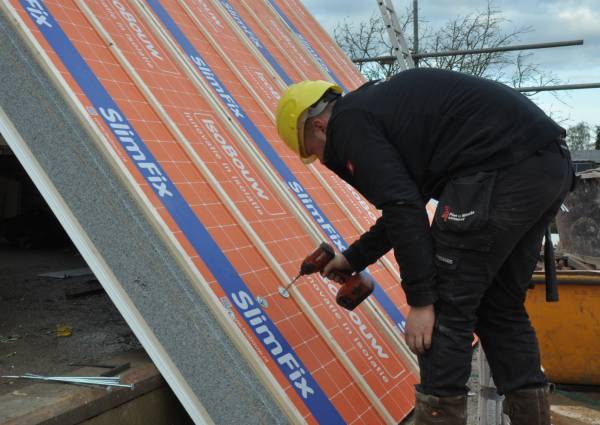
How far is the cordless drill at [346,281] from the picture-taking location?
288 centimetres

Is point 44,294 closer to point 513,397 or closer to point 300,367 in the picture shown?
point 300,367

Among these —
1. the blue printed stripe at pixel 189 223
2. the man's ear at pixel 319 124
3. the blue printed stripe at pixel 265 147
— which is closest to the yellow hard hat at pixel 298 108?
the man's ear at pixel 319 124

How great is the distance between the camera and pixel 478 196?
212 centimetres

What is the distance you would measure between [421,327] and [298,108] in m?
0.90

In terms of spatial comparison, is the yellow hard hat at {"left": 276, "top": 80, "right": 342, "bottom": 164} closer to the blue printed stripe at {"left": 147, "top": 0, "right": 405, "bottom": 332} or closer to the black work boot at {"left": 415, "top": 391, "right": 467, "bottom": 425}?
the black work boot at {"left": 415, "top": 391, "right": 467, "bottom": 425}

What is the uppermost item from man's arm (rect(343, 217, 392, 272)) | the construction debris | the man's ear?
the man's ear

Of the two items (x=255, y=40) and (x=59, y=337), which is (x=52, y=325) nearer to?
(x=59, y=337)

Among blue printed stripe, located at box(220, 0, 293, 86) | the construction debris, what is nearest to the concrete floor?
the construction debris

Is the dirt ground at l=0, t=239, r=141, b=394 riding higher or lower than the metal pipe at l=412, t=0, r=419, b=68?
lower

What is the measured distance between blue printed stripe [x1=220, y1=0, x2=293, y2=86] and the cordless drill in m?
2.76

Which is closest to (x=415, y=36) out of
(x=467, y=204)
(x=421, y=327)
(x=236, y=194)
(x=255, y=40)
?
(x=255, y=40)

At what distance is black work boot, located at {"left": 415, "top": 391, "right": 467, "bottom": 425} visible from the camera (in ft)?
7.15

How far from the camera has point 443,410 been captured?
7.16 feet

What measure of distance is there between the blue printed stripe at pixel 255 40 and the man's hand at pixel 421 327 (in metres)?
3.53
